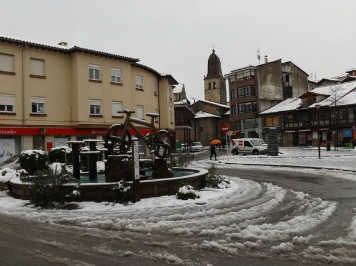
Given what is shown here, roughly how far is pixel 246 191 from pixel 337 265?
7264 mm

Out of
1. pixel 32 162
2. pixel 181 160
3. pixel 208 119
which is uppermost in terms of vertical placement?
pixel 208 119

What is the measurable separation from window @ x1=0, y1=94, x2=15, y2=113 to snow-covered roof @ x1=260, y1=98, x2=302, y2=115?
40.7 metres

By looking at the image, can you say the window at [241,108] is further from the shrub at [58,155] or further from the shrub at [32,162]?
the shrub at [32,162]

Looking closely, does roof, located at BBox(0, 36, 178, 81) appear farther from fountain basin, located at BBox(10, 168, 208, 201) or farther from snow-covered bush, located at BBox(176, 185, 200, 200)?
snow-covered bush, located at BBox(176, 185, 200, 200)

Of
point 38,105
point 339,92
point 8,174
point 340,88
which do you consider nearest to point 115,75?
point 38,105

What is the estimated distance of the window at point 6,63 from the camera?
979 inches

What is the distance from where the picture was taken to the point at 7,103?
25.1m

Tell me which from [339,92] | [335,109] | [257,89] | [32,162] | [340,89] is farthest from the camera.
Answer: [257,89]

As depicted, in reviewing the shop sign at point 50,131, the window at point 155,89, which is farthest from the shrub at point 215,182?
the window at point 155,89

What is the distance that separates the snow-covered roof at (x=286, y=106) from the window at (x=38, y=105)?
38344 mm

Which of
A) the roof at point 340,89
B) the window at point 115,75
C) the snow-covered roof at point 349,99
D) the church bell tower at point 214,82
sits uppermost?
the church bell tower at point 214,82

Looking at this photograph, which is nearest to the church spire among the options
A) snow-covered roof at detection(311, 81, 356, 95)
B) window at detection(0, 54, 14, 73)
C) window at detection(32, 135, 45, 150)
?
snow-covered roof at detection(311, 81, 356, 95)

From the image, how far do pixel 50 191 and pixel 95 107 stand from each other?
2090 centimetres

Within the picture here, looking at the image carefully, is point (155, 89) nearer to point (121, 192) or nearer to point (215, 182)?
Result: point (215, 182)
